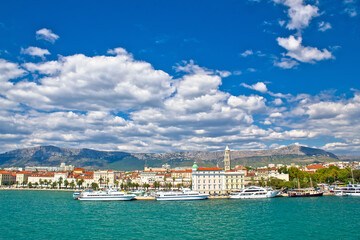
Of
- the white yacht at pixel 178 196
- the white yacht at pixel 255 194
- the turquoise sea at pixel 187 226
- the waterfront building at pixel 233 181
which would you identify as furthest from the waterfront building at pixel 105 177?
the turquoise sea at pixel 187 226

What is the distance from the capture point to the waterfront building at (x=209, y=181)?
112m

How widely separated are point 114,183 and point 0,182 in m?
70.5

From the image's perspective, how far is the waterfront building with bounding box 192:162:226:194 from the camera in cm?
11181

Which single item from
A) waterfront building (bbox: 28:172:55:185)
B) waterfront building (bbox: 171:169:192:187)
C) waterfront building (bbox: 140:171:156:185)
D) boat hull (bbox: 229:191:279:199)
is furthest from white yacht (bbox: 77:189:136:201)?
waterfront building (bbox: 28:172:55:185)

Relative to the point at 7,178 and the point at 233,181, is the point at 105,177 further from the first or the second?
the point at 233,181

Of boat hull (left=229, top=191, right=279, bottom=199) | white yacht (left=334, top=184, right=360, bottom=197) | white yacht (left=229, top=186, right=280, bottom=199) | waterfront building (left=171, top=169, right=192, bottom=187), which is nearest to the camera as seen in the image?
boat hull (left=229, top=191, right=279, bottom=199)

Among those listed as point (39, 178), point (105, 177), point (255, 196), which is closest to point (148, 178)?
point (105, 177)

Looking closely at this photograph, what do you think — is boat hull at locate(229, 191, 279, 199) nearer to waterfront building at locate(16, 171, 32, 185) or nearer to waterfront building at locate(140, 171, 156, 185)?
waterfront building at locate(140, 171, 156, 185)

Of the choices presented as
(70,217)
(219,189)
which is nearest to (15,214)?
(70,217)

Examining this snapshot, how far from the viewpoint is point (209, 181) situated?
113 m

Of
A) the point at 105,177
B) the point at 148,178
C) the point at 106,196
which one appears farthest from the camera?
the point at 148,178

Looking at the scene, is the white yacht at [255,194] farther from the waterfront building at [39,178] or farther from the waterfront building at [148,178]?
the waterfront building at [39,178]

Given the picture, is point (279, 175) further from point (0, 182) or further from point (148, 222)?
point (0, 182)

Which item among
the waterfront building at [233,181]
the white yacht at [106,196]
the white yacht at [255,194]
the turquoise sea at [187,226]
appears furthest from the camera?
the waterfront building at [233,181]
